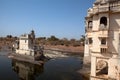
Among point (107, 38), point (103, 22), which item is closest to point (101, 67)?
point (107, 38)

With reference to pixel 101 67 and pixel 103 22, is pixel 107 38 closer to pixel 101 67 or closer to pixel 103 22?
pixel 103 22

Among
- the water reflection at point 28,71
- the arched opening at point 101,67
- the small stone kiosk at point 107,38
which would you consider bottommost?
the water reflection at point 28,71

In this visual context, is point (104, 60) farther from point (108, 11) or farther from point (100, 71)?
point (108, 11)

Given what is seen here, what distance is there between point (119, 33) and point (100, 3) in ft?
15.5

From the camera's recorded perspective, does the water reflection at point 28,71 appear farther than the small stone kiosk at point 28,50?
No

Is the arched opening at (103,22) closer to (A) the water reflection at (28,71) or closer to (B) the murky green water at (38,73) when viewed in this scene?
(B) the murky green water at (38,73)

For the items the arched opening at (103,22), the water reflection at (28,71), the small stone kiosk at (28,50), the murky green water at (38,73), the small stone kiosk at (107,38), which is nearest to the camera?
the small stone kiosk at (107,38)

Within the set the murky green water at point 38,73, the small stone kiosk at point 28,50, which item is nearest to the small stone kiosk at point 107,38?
the murky green water at point 38,73

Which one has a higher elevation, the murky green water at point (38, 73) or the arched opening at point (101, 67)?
the arched opening at point (101, 67)

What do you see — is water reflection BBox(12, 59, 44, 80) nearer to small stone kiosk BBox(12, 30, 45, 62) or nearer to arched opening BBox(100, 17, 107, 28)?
small stone kiosk BBox(12, 30, 45, 62)

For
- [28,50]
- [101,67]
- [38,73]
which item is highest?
[28,50]

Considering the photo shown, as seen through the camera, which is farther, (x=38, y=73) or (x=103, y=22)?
(x=38, y=73)

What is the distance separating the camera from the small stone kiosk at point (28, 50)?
144ft

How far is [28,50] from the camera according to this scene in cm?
4534
